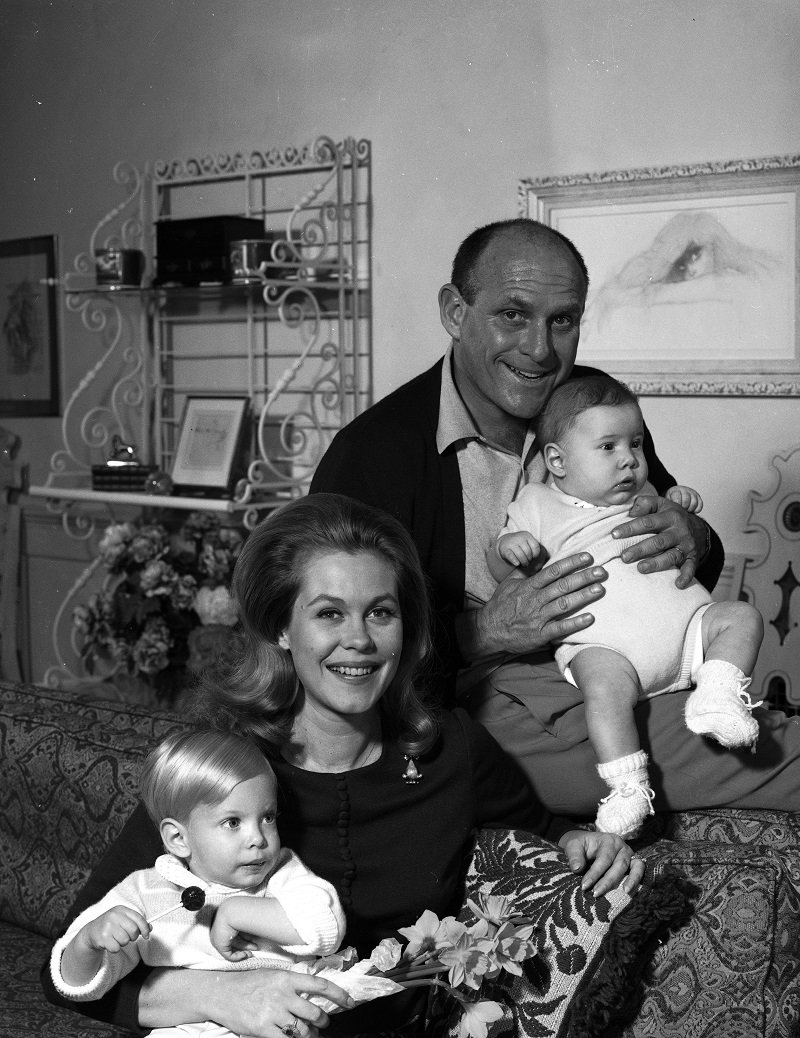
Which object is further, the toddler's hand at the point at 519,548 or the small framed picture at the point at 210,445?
the small framed picture at the point at 210,445

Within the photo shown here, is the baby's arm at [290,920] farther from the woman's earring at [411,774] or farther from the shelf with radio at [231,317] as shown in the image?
the shelf with radio at [231,317]

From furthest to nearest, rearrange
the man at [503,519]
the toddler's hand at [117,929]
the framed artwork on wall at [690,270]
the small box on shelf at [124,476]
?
1. the small box on shelf at [124,476]
2. the framed artwork on wall at [690,270]
3. the man at [503,519]
4. the toddler's hand at [117,929]

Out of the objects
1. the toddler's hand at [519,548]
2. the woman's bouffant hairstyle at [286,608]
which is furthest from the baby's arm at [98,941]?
the toddler's hand at [519,548]

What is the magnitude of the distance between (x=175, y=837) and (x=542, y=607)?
79 cm

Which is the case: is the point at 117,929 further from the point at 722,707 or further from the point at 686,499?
the point at 686,499

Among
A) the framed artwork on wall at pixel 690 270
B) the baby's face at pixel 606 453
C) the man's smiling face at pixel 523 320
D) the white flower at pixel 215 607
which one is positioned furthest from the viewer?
the white flower at pixel 215 607

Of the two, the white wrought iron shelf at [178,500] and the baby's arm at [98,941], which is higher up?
the white wrought iron shelf at [178,500]

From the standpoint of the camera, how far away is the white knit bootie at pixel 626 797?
191 centimetres

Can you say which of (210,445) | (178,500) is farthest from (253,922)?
(210,445)

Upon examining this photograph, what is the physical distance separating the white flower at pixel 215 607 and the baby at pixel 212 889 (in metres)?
2.56

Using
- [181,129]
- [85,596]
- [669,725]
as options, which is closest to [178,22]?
[181,129]

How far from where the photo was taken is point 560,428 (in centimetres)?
225

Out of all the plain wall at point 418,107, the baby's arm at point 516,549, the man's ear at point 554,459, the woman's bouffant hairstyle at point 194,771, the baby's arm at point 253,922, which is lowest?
the baby's arm at point 253,922

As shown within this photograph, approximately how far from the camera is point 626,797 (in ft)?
6.32
